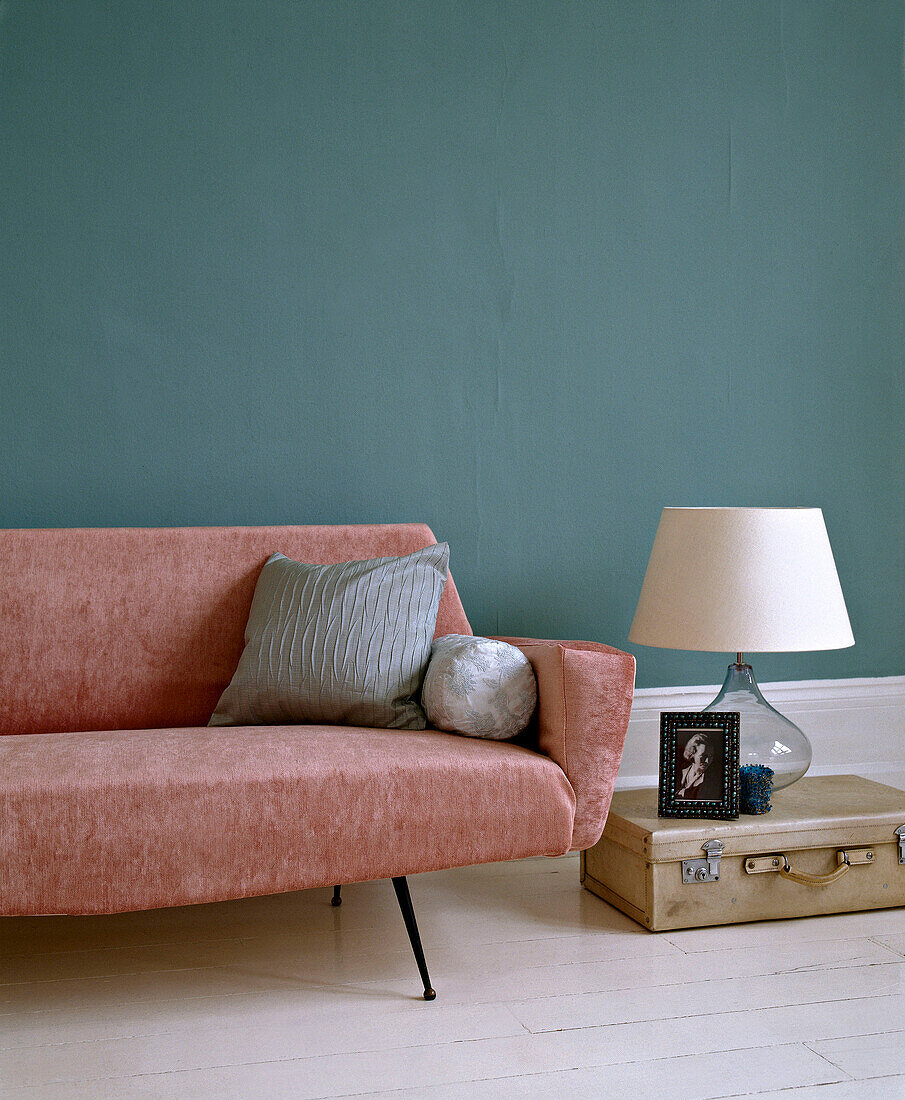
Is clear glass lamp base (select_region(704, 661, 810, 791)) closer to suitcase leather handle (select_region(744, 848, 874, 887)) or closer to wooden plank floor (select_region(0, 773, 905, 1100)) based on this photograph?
suitcase leather handle (select_region(744, 848, 874, 887))

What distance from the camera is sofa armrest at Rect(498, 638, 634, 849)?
193 cm

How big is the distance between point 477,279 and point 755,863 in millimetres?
1660

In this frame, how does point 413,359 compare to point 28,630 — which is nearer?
point 28,630

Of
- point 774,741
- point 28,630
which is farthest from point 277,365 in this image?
point 774,741

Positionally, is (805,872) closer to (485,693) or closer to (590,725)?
(590,725)

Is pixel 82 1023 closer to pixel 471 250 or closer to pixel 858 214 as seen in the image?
pixel 471 250

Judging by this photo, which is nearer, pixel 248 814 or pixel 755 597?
pixel 248 814

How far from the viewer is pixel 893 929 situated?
2.18 meters

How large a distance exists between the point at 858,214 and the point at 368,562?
1.94m

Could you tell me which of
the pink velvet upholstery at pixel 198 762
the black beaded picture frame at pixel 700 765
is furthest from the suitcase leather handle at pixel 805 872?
the pink velvet upholstery at pixel 198 762

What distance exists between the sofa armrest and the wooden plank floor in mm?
320

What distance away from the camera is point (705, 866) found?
2.17 meters

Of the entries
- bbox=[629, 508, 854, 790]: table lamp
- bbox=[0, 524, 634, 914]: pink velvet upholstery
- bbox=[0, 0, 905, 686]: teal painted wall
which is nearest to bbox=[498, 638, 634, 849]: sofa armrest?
bbox=[0, 524, 634, 914]: pink velvet upholstery

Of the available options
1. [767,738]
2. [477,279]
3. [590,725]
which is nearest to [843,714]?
[767,738]
